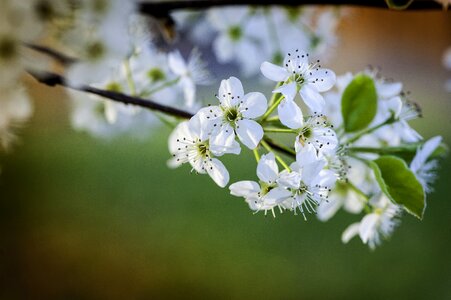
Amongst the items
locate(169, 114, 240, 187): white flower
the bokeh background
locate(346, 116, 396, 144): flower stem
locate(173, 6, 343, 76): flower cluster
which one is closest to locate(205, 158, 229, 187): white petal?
locate(169, 114, 240, 187): white flower

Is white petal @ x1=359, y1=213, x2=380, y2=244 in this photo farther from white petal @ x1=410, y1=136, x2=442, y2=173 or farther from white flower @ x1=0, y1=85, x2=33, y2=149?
white flower @ x1=0, y1=85, x2=33, y2=149

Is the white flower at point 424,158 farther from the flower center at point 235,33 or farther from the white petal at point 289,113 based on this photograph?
the flower center at point 235,33

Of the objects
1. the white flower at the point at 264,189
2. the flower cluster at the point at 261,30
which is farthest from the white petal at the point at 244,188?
the flower cluster at the point at 261,30

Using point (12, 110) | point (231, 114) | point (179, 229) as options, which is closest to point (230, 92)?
point (231, 114)

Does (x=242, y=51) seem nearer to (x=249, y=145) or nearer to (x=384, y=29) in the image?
(x=249, y=145)

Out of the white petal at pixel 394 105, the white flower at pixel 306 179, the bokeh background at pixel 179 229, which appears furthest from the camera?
the bokeh background at pixel 179 229

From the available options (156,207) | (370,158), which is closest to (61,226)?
(156,207)
